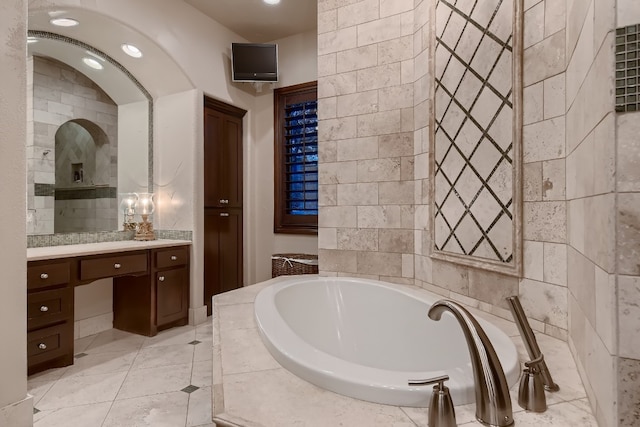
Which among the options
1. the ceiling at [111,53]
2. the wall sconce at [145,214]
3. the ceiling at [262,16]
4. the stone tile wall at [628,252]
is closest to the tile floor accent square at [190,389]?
the wall sconce at [145,214]

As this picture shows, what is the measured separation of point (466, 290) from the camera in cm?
178

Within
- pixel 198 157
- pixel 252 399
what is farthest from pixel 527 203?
pixel 198 157

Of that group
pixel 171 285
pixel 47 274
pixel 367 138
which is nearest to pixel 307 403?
pixel 367 138

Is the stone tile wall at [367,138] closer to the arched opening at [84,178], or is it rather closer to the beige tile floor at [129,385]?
the beige tile floor at [129,385]

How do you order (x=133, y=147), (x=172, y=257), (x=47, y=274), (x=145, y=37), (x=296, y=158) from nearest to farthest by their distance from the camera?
(x=47, y=274)
(x=145, y=37)
(x=172, y=257)
(x=133, y=147)
(x=296, y=158)

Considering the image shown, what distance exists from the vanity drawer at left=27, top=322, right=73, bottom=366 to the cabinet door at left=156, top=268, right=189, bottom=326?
0.69 m

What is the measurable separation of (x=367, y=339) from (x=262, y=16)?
125 inches

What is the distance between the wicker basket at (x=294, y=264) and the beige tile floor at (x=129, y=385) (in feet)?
3.31

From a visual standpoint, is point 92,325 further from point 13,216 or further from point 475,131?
point 475,131

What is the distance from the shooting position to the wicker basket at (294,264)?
3412 mm

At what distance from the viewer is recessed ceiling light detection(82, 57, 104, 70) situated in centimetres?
296

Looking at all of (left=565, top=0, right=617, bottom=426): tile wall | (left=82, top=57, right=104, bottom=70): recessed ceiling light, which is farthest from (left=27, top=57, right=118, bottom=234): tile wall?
(left=565, top=0, right=617, bottom=426): tile wall

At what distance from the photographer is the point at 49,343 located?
2.25 m

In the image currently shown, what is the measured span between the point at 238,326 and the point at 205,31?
3079mm
